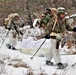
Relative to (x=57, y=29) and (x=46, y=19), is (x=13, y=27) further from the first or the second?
(x=57, y=29)

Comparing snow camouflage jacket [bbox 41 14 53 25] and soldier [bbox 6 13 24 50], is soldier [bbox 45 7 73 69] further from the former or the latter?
soldier [bbox 6 13 24 50]

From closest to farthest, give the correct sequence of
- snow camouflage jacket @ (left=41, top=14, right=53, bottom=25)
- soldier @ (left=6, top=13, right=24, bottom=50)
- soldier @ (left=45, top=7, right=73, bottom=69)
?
1. soldier @ (left=45, top=7, right=73, bottom=69)
2. snow camouflage jacket @ (left=41, top=14, right=53, bottom=25)
3. soldier @ (left=6, top=13, right=24, bottom=50)

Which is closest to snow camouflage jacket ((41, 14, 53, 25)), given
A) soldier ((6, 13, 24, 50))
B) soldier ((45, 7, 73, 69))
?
soldier ((45, 7, 73, 69))

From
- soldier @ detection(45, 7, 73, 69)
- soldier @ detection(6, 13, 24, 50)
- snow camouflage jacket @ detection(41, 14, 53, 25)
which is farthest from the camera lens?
soldier @ detection(6, 13, 24, 50)

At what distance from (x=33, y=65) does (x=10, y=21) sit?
477cm

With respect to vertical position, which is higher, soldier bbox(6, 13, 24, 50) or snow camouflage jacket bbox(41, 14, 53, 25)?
snow camouflage jacket bbox(41, 14, 53, 25)

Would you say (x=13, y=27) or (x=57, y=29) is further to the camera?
(x=13, y=27)

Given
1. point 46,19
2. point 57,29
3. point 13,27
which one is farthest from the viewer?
point 13,27

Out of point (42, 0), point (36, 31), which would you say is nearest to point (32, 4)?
point (42, 0)

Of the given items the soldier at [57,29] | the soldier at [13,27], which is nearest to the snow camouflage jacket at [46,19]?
the soldier at [57,29]

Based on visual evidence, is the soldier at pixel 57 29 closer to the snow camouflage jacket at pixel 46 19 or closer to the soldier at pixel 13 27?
the snow camouflage jacket at pixel 46 19

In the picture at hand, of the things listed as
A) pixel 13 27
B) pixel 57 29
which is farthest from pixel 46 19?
pixel 13 27

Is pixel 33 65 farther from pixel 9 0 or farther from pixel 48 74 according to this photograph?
pixel 9 0

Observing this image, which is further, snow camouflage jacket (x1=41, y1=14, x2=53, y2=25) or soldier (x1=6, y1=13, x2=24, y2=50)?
soldier (x1=6, y1=13, x2=24, y2=50)
